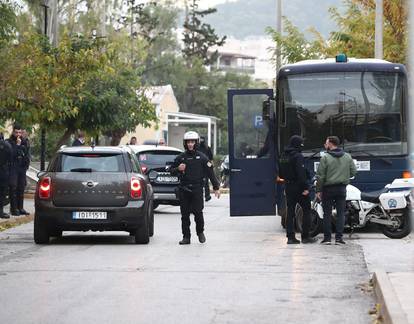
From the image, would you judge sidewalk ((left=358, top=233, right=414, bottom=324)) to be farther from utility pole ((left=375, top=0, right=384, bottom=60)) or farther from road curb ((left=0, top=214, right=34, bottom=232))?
utility pole ((left=375, top=0, right=384, bottom=60))

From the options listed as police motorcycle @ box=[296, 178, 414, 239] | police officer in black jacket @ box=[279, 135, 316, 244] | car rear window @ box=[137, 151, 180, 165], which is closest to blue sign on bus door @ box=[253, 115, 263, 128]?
police motorcycle @ box=[296, 178, 414, 239]

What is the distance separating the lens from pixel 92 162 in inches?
→ 741

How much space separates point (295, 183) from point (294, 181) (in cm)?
4

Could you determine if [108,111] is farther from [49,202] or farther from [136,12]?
[136,12]

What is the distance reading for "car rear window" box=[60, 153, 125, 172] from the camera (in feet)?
61.6

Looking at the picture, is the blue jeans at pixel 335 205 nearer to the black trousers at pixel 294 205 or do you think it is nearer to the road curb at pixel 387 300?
the black trousers at pixel 294 205

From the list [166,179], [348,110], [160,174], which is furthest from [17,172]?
[348,110]

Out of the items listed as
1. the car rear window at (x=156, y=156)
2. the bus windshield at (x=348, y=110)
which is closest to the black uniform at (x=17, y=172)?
the car rear window at (x=156, y=156)

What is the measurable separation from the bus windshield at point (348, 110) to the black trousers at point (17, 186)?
613cm

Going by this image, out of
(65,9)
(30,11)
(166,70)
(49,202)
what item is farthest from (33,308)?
(166,70)

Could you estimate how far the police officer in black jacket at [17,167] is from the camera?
24.5 m

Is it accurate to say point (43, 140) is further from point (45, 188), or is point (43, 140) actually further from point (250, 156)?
point (45, 188)

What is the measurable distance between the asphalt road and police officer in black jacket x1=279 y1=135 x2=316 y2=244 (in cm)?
55

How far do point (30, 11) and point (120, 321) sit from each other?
168ft
